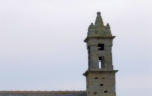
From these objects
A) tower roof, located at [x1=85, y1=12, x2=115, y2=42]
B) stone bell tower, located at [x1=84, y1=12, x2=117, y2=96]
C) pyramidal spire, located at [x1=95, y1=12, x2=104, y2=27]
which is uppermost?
pyramidal spire, located at [x1=95, y1=12, x2=104, y2=27]

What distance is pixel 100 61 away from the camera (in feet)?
223

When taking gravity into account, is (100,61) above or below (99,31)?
below

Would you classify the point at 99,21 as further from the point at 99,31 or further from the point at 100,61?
the point at 100,61

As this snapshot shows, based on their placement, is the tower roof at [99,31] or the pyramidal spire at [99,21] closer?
the tower roof at [99,31]

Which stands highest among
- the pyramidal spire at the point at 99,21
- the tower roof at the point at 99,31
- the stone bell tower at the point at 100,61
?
the pyramidal spire at the point at 99,21

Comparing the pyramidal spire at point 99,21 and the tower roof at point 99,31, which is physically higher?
the pyramidal spire at point 99,21

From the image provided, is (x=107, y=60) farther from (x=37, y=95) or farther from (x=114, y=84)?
(x=37, y=95)

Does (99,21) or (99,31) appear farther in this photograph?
(99,21)

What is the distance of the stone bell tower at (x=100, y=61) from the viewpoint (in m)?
66.2

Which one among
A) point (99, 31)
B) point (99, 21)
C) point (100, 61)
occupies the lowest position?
point (100, 61)

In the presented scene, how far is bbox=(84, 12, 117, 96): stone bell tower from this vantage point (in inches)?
2606

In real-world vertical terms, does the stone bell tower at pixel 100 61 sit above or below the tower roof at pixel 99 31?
below

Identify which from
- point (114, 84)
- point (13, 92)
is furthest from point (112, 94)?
point (13, 92)

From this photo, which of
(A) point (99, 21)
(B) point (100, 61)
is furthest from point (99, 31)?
(B) point (100, 61)
